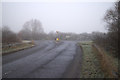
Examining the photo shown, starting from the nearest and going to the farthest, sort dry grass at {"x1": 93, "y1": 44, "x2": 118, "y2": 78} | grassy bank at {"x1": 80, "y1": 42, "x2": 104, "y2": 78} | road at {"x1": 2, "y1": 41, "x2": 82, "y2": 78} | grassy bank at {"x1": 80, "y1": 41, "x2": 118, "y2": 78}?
1. dry grass at {"x1": 93, "y1": 44, "x2": 118, "y2": 78}
2. grassy bank at {"x1": 80, "y1": 41, "x2": 118, "y2": 78}
3. grassy bank at {"x1": 80, "y1": 42, "x2": 104, "y2": 78}
4. road at {"x1": 2, "y1": 41, "x2": 82, "y2": 78}

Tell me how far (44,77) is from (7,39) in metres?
15.3

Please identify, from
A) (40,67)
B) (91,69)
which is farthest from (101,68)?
(40,67)

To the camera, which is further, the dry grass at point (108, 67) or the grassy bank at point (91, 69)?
the grassy bank at point (91, 69)

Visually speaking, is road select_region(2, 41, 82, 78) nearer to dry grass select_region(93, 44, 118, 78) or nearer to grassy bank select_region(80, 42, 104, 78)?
grassy bank select_region(80, 42, 104, 78)

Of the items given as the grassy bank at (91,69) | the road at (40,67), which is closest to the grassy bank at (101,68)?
the grassy bank at (91,69)

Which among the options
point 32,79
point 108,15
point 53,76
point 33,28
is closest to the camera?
point 32,79

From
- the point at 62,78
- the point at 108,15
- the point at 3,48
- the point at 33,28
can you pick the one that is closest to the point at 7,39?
the point at 3,48

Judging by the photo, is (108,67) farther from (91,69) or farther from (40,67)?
(40,67)

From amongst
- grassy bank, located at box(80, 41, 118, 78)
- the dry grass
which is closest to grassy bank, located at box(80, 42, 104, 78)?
grassy bank, located at box(80, 41, 118, 78)

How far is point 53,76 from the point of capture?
543 centimetres

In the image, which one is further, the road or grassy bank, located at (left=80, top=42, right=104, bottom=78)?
the road

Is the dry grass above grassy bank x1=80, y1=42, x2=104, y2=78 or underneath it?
above

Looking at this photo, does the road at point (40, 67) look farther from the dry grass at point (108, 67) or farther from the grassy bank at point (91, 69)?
the dry grass at point (108, 67)

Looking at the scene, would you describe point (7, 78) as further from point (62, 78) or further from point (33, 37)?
point (33, 37)
